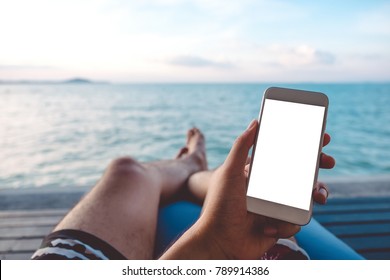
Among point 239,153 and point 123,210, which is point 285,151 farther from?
point 123,210

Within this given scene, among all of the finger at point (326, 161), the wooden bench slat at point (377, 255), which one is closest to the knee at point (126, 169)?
the finger at point (326, 161)

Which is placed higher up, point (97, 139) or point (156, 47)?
point (156, 47)

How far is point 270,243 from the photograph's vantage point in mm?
677

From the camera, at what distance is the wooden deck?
1.39 metres

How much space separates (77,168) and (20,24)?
3333 millimetres

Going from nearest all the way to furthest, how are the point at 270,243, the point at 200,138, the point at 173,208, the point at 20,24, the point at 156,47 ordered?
the point at 270,243 → the point at 173,208 → the point at 200,138 → the point at 20,24 → the point at 156,47

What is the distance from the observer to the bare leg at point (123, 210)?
3.18 feet

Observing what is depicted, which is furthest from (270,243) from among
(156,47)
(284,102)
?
(156,47)

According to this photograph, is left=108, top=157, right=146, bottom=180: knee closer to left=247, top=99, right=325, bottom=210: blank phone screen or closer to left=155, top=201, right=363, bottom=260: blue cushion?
left=155, top=201, right=363, bottom=260: blue cushion

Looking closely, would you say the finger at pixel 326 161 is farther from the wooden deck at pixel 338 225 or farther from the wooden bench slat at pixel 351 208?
the wooden bench slat at pixel 351 208

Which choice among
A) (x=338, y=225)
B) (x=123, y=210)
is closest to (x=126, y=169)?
(x=123, y=210)

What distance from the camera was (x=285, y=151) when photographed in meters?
0.71

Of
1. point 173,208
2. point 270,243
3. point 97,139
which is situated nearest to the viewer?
point 270,243
